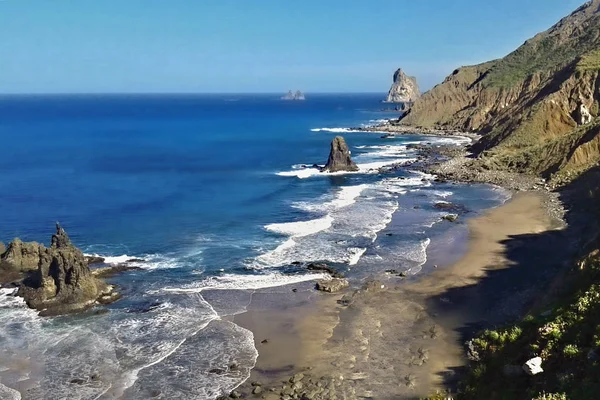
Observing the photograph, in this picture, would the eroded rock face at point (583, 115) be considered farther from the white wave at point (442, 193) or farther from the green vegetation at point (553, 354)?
the green vegetation at point (553, 354)

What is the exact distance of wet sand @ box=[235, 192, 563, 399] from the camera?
27.7 meters

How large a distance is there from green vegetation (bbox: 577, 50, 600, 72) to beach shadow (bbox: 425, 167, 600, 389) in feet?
185

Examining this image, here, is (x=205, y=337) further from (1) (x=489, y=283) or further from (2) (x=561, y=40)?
(2) (x=561, y=40)

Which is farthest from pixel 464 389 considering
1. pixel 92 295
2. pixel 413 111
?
pixel 413 111

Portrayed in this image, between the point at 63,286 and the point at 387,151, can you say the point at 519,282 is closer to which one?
the point at 63,286

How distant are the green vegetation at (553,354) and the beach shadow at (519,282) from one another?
356cm

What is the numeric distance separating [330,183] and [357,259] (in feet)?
122

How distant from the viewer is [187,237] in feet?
174

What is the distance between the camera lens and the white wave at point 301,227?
177 ft

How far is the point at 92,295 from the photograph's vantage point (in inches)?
1510

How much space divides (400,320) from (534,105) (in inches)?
3168

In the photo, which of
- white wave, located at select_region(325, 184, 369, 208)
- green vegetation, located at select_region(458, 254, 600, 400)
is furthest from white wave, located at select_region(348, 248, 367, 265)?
green vegetation, located at select_region(458, 254, 600, 400)

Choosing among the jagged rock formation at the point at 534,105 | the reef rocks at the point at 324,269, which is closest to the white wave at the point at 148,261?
the reef rocks at the point at 324,269

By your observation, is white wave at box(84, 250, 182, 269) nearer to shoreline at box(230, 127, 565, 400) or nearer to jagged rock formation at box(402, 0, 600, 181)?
shoreline at box(230, 127, 565, 400)
